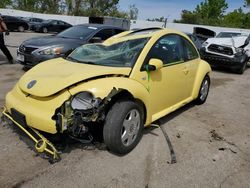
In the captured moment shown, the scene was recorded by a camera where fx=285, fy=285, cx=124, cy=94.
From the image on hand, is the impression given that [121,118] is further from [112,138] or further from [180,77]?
[180,77]

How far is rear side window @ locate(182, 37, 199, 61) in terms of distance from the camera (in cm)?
505

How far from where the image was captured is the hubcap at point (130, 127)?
353cm

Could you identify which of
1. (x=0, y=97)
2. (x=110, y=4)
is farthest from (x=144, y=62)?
(x=110, y=4)

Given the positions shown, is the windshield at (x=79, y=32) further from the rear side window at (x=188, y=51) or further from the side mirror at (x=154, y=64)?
the side mirror at (x=154, y=64)

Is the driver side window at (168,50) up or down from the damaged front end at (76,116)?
up

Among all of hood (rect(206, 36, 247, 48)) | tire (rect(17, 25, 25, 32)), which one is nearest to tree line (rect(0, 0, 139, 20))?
tire (rect(17, 25, 25, 32))

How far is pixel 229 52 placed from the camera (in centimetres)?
1109

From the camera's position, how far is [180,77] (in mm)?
4703

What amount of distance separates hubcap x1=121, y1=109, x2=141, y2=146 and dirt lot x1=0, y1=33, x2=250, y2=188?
186 millimetres

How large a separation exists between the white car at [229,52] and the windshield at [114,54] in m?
7.73

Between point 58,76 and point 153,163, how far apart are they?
62.2 inches

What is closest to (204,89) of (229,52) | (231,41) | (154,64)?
(154,64)

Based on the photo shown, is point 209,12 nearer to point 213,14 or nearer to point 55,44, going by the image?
point 213,14

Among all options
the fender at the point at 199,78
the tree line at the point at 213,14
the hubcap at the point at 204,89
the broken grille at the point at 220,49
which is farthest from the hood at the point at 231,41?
the tree line at the point at 213,14
